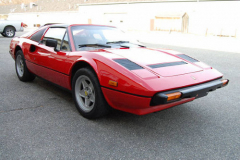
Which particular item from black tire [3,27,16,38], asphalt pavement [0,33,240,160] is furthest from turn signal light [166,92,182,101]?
black tire [3,27,16,38]

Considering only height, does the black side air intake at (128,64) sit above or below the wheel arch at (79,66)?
above

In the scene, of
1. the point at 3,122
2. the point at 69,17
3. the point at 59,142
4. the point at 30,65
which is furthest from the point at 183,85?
the point at 69,17

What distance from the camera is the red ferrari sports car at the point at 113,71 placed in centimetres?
230

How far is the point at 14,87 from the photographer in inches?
166

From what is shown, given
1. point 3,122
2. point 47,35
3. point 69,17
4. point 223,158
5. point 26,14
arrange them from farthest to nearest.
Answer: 1. point 26,14
2. point 69,17
3. point 47,35
4. point 3,122
5. point 223,158

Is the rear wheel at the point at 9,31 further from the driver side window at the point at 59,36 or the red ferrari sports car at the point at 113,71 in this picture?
the driver side window at the point at 59,36

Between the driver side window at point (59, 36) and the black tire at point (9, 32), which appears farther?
the black tire at point (9, 32)

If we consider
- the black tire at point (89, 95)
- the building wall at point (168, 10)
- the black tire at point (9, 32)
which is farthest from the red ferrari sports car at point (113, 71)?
the building wall at point (168, 10)

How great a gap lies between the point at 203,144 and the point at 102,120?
121 centimetres

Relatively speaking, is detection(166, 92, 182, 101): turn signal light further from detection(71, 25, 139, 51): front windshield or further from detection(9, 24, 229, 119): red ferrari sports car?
detection(71, 25, 139, 51): front windshield

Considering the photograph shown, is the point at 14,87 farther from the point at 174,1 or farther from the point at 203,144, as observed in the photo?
the point at 174,1

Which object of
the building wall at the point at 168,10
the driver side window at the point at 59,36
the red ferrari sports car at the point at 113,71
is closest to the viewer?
the red ferrari sports car at the point at 113,71

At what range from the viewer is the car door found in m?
3.16

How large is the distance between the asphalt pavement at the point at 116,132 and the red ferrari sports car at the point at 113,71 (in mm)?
298
